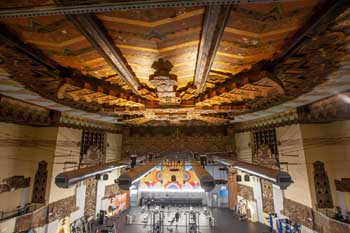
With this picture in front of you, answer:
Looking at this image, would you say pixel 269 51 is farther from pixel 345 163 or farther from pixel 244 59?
pixel 345 163

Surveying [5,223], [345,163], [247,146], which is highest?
[247,146]

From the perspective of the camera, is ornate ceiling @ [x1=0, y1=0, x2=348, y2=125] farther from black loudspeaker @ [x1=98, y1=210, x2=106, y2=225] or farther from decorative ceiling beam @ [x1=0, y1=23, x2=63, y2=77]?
black loudspeaker @ [x1=98, y1=210, x2=106, y2=225]

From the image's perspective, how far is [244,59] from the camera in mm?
2984

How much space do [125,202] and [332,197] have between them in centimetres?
1085

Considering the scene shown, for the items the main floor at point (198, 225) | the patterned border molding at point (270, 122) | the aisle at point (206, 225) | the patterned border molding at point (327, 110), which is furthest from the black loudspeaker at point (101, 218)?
the patterned border molding at point (327, 110)

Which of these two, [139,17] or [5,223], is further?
[5,223]

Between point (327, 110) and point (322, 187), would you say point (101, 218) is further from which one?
point (327, 110)

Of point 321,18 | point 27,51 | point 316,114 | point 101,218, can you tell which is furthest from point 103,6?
point 101,218

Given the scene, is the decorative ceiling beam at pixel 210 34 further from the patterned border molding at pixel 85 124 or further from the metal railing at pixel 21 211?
the metal railing at pixel 21 211

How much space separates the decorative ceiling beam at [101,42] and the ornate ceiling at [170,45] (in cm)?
1

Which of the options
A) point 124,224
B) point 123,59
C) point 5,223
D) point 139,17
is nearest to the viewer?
point 139,17

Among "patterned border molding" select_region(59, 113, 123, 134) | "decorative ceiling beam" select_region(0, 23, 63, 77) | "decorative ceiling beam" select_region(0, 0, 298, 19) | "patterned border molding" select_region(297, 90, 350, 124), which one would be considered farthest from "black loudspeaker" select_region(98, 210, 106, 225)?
"decorative ceiling beam" select_region(0, 0, 298, 19)

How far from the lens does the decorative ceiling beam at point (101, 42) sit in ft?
6.21

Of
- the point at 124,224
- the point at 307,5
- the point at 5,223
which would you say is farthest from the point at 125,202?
the point at 307,5
